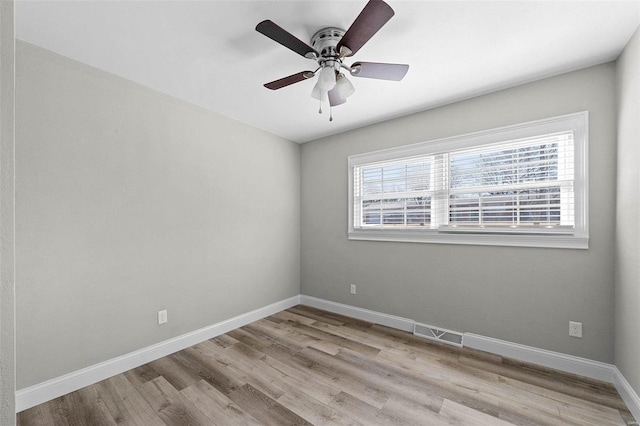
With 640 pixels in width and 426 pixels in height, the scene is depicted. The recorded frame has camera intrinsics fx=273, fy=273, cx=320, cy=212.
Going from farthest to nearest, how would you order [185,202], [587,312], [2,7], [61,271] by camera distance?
[185,202] < [587,312] < [61,271] < [2,7]

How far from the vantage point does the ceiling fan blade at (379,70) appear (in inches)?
69.8

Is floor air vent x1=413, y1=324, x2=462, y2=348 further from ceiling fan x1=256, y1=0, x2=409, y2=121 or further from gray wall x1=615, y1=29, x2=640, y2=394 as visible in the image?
ceiling fan x1=256, y1=0, x2=409, y2=121

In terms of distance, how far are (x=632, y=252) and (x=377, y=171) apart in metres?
2.32

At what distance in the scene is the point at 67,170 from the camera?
2066mm

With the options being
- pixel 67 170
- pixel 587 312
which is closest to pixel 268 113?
pixel 67 170

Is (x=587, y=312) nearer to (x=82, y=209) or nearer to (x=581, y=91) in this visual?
(x=581, y=91)

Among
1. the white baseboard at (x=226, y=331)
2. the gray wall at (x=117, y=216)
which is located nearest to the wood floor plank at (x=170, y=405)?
the white baseboard at (x=226, y=331)

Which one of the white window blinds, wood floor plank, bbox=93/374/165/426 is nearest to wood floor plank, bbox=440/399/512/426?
the white window blinds

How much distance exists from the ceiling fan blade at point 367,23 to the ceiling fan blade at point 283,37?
203 mm

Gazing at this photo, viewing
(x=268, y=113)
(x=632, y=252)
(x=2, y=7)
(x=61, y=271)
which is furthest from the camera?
(x=268, y=113)

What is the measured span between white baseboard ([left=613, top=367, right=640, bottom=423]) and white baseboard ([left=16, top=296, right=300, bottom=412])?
3318 millimetres

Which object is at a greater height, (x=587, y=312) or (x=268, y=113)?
(x=268, y=113)

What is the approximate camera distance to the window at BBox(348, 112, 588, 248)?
91.1 inches

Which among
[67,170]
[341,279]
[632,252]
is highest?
[67,170]
